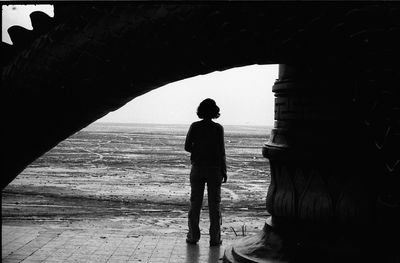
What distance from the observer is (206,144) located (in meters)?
6.07

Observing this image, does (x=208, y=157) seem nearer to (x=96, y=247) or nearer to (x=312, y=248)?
(x=96, y=247)

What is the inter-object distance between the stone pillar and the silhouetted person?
2.65 metres

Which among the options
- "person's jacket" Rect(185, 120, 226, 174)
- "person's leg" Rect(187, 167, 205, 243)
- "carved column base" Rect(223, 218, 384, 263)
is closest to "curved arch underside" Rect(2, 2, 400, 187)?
"carved column base" Rect(223, 218, 384, 263)

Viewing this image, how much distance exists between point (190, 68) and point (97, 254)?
15.7 ft

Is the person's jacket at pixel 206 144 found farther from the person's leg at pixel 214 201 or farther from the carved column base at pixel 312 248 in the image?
the carved column base at pixel 312 248

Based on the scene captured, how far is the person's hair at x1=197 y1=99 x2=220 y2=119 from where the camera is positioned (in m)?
6.17

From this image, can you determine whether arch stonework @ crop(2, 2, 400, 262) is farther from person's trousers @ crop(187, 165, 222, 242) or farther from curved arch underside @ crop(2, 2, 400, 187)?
person's trousers @ crop(187, 165, 222, 242)

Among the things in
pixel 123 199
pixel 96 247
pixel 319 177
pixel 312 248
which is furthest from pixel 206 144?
pixel 123 199

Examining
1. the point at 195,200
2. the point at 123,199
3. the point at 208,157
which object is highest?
the point at 208,157

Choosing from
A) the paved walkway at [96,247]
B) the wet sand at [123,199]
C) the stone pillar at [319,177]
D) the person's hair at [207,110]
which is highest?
the person's hair at [207,110]

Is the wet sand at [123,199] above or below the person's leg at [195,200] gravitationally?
below

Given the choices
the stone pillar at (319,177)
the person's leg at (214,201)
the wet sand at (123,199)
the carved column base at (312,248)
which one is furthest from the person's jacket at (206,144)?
the stone pillar at (319,177)

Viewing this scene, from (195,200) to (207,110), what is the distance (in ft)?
3.64

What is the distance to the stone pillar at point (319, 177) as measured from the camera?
9.53ft
